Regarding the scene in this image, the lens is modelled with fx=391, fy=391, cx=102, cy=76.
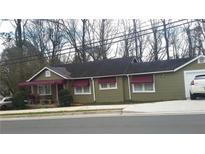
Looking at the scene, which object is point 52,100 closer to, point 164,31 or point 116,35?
point 116,35

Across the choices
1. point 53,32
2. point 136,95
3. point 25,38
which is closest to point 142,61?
point 136,95

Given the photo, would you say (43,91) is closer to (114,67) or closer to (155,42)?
(114,67)

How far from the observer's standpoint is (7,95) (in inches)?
359

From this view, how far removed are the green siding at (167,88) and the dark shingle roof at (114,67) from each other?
19 cm

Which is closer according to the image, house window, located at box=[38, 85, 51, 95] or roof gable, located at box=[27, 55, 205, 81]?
roof gable, located at box=[27, 55, 205, 81]

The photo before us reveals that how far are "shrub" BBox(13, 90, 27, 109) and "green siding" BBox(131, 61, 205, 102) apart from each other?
2.57 metres

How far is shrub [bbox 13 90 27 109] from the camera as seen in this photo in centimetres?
911

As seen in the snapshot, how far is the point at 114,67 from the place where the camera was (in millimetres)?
9047

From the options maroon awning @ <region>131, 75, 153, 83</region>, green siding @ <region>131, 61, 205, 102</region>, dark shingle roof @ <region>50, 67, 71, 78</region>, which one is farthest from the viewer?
dark shingle roof @ <region>50, 67, 71, 78</region>

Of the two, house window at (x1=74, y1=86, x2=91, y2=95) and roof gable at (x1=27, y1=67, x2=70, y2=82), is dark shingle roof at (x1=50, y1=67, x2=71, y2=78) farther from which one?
house window at (x1=74, y1=86, x2=91, y2=95)

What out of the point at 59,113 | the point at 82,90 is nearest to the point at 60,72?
the point at 82,90

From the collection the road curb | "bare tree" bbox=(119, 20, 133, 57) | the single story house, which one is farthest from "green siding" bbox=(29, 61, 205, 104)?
"bare tree" bbox=(119, 20, 133, 57)

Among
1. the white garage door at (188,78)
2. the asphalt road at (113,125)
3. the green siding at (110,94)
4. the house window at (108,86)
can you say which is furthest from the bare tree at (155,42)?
the asphalt road at (113,125)

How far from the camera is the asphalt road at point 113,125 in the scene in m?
8.13
